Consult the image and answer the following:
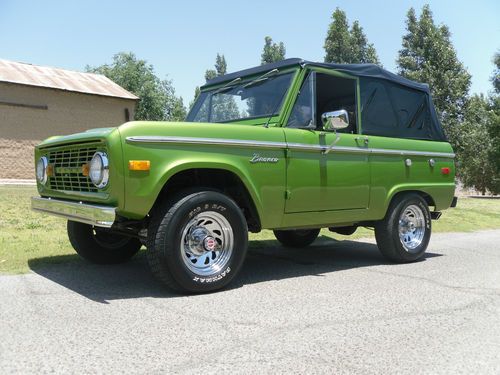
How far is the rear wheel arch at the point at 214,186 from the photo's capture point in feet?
14.7

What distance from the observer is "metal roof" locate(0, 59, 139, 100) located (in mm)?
20812

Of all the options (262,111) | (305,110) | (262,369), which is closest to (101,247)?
(262,111)

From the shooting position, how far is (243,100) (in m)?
5.77

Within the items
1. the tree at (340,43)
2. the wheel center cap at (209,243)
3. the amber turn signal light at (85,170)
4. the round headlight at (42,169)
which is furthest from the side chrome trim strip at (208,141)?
the tree at (340,43)

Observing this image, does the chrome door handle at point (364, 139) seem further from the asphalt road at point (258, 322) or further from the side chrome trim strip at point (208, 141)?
the asphalt road at point (258, 322)

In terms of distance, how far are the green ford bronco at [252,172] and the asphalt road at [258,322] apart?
46cm

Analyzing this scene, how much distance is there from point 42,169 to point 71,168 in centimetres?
73

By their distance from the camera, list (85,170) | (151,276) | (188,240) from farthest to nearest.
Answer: (151,276)
(188,240)
(85,170)

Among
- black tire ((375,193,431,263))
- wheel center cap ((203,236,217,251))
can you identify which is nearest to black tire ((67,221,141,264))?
wheel center cap ((203,236,217,251))

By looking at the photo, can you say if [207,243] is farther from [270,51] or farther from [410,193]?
[270,51]

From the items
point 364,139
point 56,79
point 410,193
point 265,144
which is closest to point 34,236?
point 265,144

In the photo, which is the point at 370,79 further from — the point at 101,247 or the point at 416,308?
the point at 101,247

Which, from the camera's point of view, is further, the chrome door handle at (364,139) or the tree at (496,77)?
the tree at (496,77)

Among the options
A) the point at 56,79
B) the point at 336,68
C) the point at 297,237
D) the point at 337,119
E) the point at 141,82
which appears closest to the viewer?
the point at 337,119
